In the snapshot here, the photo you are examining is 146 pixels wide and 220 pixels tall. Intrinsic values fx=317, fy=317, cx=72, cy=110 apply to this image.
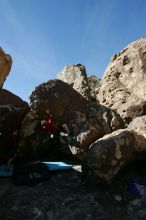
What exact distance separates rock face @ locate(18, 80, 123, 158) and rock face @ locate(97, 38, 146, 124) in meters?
0.93

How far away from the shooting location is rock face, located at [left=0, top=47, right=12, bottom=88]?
982cm

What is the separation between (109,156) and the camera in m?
10.2

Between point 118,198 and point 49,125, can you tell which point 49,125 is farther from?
point 118,198

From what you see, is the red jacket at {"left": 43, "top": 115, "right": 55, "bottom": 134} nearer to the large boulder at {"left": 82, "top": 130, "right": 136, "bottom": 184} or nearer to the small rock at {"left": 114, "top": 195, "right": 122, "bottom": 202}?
the large boulder at {"left": 82, "top": 130, "right": 136, "bottom": 184}

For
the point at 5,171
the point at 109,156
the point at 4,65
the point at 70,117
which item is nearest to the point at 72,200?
the point at 109,156

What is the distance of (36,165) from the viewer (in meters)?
11.3

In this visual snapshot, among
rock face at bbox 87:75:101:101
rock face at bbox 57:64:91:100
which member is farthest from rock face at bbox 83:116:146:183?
rock face at bbox 87:75:101:101

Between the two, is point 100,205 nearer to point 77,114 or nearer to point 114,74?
point 77,114

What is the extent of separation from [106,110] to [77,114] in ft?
4.26

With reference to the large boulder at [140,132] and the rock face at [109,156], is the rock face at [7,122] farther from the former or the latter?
the large boulder at [140,132]

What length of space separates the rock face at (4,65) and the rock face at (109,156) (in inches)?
147

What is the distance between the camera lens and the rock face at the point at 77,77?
55.5 ft

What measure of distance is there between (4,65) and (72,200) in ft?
15.4

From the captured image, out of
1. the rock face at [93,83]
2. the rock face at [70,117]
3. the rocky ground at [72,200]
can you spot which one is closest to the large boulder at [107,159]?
the rocky ground at [72,200]
